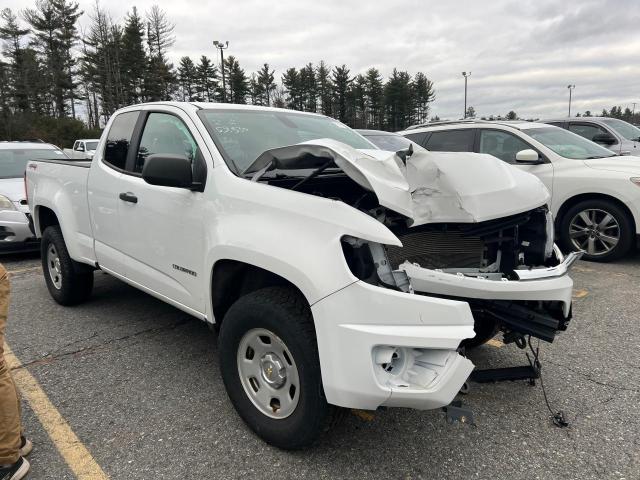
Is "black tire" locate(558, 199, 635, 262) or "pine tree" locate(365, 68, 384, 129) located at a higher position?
"pine tree" locate(365, 68, 384, 129)

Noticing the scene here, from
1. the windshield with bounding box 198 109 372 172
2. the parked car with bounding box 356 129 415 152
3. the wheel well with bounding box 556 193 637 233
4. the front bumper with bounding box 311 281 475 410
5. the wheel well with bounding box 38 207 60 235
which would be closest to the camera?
the front bumper with bounding box 311 281 475 410

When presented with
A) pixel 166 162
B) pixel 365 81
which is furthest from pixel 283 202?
pixel 365 81

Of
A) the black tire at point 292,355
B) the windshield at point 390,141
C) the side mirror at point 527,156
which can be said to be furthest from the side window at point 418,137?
the black tire at point 292,355

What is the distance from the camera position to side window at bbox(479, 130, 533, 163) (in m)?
6.75

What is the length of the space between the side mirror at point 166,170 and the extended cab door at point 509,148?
17.4 ft

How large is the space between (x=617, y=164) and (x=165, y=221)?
19.1 feet

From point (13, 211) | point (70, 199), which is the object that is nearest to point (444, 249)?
point (70, 199)

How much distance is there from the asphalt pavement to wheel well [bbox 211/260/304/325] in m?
0.67

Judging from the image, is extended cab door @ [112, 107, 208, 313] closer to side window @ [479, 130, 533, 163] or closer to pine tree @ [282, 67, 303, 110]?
side window @ [479, 130, 533, 163]

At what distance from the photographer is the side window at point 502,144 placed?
22.2ft

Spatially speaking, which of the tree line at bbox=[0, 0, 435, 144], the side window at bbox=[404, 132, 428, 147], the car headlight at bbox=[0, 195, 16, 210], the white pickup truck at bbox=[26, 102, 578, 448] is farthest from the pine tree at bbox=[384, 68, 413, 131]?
the white pickup truck at bbox=[26, 102, 578, 448]

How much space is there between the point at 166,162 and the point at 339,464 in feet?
6.11

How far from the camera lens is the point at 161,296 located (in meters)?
3.29

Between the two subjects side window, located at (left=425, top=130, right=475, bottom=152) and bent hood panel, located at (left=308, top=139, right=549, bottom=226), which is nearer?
bent hood panel, located at (left=308, top=139, right=549, bottom=226)
